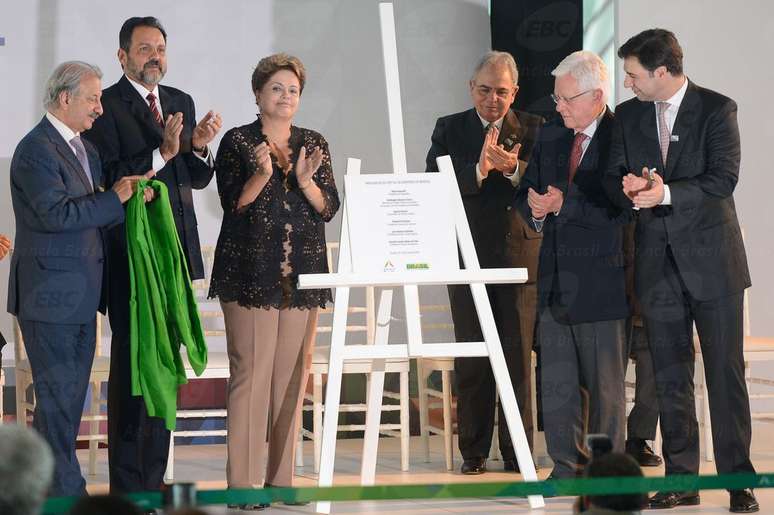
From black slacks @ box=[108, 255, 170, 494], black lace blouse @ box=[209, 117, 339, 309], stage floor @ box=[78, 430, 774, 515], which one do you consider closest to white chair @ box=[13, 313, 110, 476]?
stage floor @ box=[78, 430, 774, 515]

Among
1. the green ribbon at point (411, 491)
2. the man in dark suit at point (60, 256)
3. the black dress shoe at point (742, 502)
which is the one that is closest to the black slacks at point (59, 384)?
the man in dark suit at point (60, 256)

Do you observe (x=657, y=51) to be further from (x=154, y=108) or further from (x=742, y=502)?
(x=154, y=108)

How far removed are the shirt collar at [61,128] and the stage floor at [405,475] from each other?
134cm

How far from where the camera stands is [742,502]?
4172mm

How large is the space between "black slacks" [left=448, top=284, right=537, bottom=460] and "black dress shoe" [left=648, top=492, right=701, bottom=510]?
967 mm

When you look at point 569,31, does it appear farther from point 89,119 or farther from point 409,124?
point 89,119

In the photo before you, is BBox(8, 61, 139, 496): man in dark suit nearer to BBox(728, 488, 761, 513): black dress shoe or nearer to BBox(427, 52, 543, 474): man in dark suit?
BBox(427, 52, 543, 474): man in dark suit

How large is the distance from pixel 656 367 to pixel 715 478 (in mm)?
1812

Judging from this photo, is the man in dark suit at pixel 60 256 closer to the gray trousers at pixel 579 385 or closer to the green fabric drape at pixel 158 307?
the green fabric drape at pixel 158 307

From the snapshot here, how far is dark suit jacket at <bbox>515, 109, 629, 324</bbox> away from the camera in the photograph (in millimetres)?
4281

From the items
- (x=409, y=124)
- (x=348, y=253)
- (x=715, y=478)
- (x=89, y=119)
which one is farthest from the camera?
(x=409, y=124)

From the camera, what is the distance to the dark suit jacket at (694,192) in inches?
163

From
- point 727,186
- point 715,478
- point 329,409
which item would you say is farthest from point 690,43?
point 715,478

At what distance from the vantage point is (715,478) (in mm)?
2477
